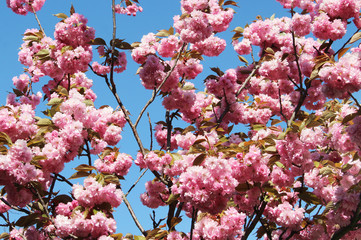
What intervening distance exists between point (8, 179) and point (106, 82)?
5.58 ft

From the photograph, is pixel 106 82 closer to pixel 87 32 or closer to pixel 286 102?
pixel 87 32

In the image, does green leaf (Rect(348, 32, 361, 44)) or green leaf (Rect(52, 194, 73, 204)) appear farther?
green leaf (Rect(348, 32, 361, 44))

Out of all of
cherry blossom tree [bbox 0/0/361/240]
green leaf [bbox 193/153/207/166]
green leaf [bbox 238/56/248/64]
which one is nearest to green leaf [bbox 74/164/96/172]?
cherry blossom tree [bbox 0/0/361/240]

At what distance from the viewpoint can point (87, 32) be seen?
4.54 meters

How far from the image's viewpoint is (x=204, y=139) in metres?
3.71

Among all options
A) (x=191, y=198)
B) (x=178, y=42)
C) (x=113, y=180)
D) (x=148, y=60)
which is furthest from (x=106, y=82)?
(x=191, y=198)

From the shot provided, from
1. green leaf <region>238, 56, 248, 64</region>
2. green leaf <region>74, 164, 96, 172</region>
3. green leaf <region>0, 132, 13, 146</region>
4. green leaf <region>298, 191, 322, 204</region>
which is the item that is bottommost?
green leaf <region>298, 191, 322, 204</region>

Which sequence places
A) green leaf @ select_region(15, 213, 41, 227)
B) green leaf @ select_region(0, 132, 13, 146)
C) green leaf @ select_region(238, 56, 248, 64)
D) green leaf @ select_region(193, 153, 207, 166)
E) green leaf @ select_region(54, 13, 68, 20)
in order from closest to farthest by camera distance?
green leaf @ select_region(193, 153, 207, 166) → green leaf @ select_region(0, 132, 13, 146) → green leaf @ select_region(15, 213, 41, 227) → green leaf @ select_region(54, 13, 68, 20) → green leaf @ select_region(238, 56, 248, 64)

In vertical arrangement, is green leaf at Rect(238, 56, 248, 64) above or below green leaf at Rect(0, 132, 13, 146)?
above

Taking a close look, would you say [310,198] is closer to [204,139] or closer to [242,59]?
[204,139]

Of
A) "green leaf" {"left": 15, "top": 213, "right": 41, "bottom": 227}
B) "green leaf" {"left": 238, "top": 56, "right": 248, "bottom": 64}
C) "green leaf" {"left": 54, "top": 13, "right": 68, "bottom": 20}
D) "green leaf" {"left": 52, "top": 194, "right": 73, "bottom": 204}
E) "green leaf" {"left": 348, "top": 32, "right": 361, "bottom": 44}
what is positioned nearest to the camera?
"green leaf" {"left": 15, "top": 213, "right": 41, "bottom": 227}

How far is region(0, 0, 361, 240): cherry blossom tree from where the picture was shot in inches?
138

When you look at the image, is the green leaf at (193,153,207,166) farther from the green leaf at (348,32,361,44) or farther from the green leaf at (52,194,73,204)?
the green leaf at (348,32,361,44)

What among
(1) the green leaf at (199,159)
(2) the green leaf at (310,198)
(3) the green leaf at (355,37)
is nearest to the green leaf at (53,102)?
(1) the green leaf at (199,159)
